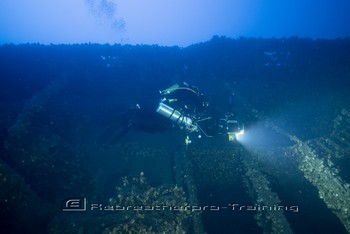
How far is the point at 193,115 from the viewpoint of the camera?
303 inches

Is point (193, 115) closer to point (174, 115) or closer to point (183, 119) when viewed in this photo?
point (183, 119)

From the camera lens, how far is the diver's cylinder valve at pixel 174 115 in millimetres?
7617

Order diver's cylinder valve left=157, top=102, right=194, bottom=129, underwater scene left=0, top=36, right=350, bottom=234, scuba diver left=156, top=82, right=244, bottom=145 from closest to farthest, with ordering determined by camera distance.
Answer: underwater scene left=0, top=36, right=350, bottom=234 → scuba diver left=156, top=82, right=244, bottom=145 → diver's cylinder valve left=157, top=102, right=194, bottom=129

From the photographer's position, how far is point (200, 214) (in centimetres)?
536

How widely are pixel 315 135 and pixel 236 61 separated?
5551 millimetres

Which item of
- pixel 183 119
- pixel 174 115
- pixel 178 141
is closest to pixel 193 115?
pixel 183 119

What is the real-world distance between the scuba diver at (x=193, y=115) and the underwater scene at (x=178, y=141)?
33mm

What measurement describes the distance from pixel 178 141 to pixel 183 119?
0.70 meters

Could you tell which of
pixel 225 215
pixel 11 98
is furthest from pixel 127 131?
pixel 11 98

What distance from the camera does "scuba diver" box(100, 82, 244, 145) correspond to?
7398 mm

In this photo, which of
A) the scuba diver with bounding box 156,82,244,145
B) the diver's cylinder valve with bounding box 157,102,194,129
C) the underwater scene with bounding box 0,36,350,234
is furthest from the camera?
the diver's cylinder valve with bounding box 157,102,194,129

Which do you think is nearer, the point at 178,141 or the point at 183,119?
the point at 183,119

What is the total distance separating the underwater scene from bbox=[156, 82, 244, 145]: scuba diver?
33 mm

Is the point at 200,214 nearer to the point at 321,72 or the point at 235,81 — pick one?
the point at 235,81
